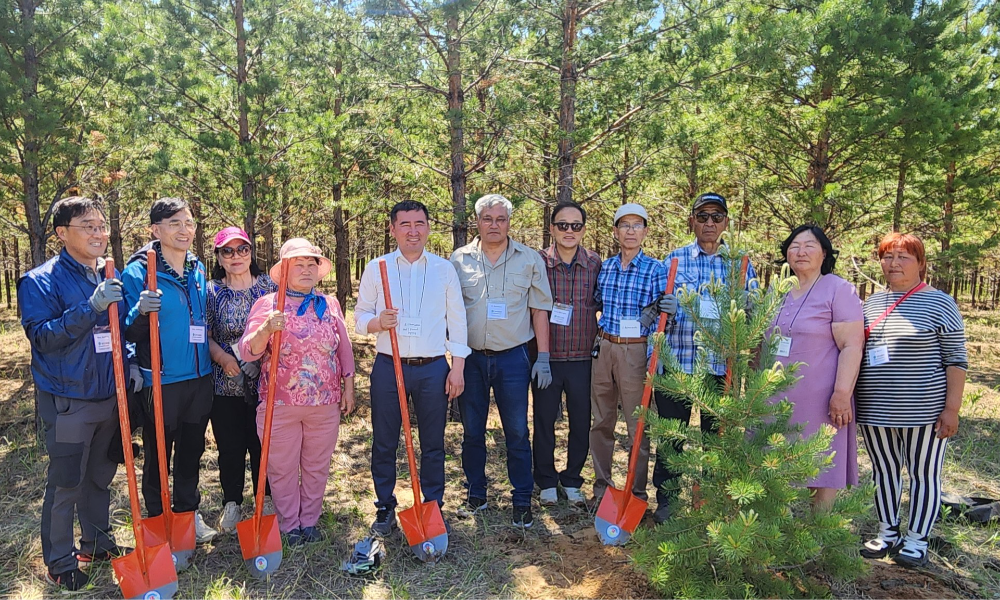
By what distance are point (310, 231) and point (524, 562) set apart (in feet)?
→ 27.7

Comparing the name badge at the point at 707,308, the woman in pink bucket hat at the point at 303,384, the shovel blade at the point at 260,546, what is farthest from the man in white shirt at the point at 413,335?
the name badge at the point at 707,308

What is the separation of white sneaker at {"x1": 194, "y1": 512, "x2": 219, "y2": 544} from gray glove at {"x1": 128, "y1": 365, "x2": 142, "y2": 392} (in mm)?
916

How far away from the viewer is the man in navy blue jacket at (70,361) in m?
2.85

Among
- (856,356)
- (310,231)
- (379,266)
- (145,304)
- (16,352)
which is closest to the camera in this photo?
(145,304)

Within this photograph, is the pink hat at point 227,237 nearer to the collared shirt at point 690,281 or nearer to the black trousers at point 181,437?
the black trousers at point 181,437

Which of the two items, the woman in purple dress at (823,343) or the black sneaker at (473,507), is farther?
the black sneaker at (473,507)

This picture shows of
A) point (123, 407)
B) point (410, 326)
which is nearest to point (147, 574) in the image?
point (123, 407)

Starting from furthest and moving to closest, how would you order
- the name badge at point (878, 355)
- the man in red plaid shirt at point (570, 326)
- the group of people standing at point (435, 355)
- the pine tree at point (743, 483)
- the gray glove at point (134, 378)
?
the man in red plaid shirt at point (570, 326), the name badge at point (878, 355), the gray glove at point (134, 378), the group of people standing at point (435, 355), the pine tree at point (743, 483)

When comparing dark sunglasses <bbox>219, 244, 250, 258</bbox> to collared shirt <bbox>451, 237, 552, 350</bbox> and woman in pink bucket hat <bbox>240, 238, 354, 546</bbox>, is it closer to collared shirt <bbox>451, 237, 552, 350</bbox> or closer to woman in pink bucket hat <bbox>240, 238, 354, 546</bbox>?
woman in pink bucket hat <bbox>240, 238, 354, 546</bbox>

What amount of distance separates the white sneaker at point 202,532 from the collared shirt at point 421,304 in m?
1.56

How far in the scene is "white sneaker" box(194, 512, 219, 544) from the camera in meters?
3.55

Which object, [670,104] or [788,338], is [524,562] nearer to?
[788,338]

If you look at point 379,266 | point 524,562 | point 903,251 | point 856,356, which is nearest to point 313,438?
point 379,266

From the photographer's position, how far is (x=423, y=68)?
5754mm
